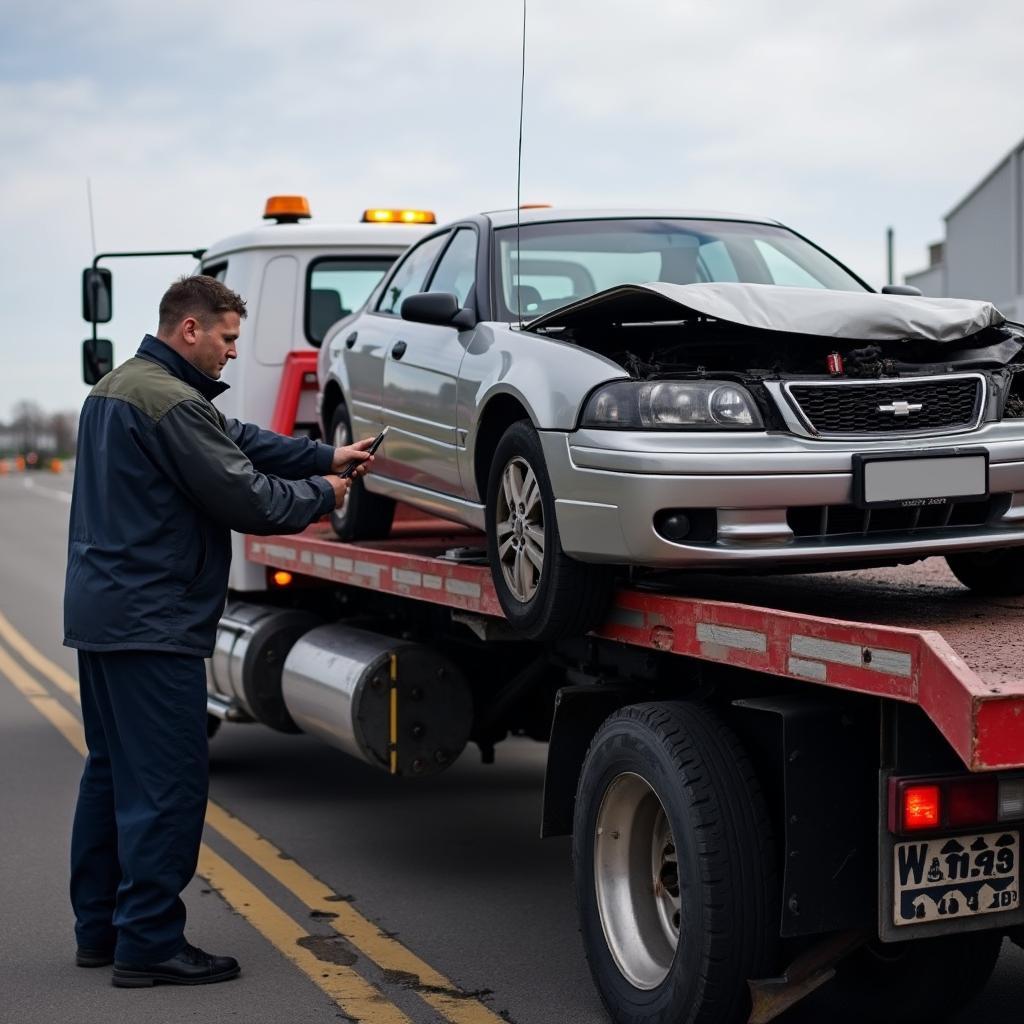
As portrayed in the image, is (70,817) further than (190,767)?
Yes

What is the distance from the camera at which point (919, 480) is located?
15.4 feet

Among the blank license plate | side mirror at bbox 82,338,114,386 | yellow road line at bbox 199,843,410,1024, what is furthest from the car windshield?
side mirror at bbox 82,338,114,386

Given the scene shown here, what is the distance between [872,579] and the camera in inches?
230

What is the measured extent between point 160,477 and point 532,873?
100 inches

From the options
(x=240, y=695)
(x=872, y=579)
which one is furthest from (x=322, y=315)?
(x=872, y=579)

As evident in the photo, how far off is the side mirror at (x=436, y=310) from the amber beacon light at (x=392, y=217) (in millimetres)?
3605

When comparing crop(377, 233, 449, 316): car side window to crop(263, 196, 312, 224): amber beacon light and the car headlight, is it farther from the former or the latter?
the car headlight

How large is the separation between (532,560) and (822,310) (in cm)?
118

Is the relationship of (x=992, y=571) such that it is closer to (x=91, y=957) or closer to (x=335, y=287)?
(x=91, y=957)

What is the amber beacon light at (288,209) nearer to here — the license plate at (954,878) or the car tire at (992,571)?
the car tire at (992,571)

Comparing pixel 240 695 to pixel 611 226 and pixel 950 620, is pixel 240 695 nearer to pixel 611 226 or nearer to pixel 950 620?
pixel 611 226

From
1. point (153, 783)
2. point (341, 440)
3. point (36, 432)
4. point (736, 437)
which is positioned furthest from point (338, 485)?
point (36, 432)

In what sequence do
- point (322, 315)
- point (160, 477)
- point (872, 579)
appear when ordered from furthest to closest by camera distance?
point (322, 315) → point (872, 579) → point (160, 477)

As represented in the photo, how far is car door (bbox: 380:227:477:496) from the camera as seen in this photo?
634 cm
